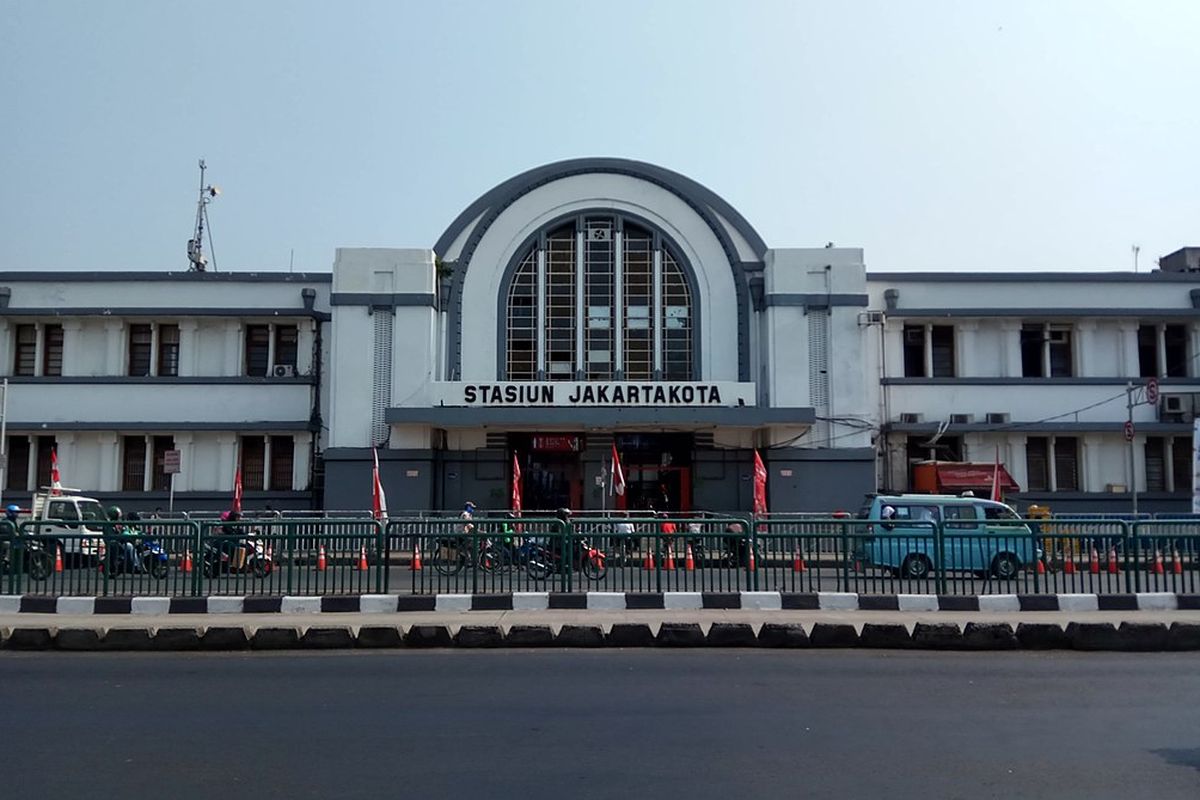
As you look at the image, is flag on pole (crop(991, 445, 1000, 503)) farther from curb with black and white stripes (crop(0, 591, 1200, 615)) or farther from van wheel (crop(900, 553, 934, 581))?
van wheel (crop(900, 553, 934, 581))

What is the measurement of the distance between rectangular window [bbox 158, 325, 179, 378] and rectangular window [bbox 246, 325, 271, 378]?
2168 mm

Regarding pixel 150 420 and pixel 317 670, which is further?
pixel 150 420

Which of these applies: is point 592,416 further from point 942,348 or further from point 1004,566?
point 1004,566

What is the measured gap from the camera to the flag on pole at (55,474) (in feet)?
81.6

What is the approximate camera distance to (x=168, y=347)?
106 ft

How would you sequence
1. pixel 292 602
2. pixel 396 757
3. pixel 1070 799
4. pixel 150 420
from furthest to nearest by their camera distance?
pixel 150 420
pixel 292 602
pixel 396 757
pixel 1070 799

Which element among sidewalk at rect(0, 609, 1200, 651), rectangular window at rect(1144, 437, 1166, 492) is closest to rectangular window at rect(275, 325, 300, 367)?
sidewalk at rect(0, 609, 1200, 651)

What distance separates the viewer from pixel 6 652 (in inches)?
464

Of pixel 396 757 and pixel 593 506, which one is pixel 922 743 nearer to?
pixel 396 757

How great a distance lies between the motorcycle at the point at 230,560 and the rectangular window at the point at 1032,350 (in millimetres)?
25724

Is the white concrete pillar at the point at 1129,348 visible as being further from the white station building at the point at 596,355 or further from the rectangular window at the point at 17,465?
the rectangular window at the point at 17,465

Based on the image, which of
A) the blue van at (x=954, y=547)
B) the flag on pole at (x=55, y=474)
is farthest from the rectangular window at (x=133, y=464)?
the blue van at (x=954, y=547)

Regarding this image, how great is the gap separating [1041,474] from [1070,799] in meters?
28.3

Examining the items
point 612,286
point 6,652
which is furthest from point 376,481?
point 6,652
